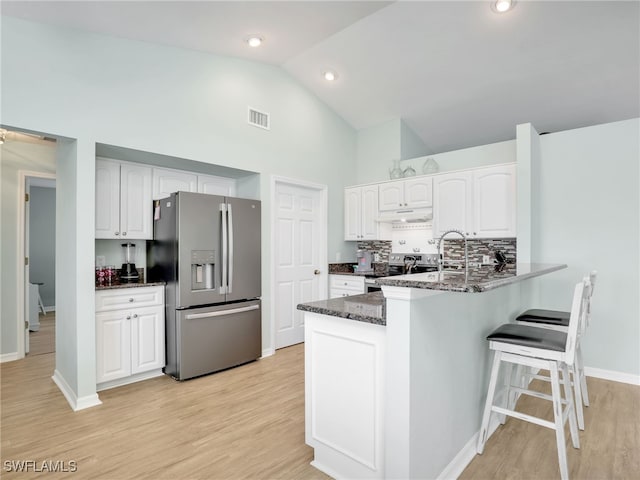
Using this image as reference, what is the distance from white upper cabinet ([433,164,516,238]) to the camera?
3.68 m

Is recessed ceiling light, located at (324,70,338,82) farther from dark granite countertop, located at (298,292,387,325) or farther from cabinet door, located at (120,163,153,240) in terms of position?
→ dark granite countertop, located at (298,292,387,325)

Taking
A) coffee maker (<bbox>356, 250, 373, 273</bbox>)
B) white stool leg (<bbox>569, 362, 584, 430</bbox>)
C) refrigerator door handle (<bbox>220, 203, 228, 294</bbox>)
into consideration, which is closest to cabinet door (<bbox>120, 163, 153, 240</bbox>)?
refrigerator door handle (<bbox>220, 203, 228, 294</bbox>)

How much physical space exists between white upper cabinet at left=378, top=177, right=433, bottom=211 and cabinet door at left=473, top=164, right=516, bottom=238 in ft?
1.88

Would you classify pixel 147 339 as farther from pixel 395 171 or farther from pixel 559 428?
pixel 395 171

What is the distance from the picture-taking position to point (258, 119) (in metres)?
4.01

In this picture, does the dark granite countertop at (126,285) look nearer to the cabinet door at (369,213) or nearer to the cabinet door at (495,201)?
the cabinet door at (369,213)

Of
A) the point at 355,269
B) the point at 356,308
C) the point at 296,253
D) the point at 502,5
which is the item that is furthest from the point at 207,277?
the point at 502,5

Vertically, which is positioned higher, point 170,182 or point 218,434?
point 170,182

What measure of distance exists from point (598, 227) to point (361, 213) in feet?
8.68

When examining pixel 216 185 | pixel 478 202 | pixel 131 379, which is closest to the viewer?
pixel 131 379

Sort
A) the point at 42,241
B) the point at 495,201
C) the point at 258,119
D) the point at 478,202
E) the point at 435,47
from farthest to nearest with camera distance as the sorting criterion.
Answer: the point at 42,241, the point at 258,119, the point at 478,202, the point at 495,201, the point at 435,47

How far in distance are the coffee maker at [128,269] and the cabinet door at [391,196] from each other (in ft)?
10.00

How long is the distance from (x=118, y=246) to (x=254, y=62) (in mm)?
2484

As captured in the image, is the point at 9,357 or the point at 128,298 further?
the point at 9,357
